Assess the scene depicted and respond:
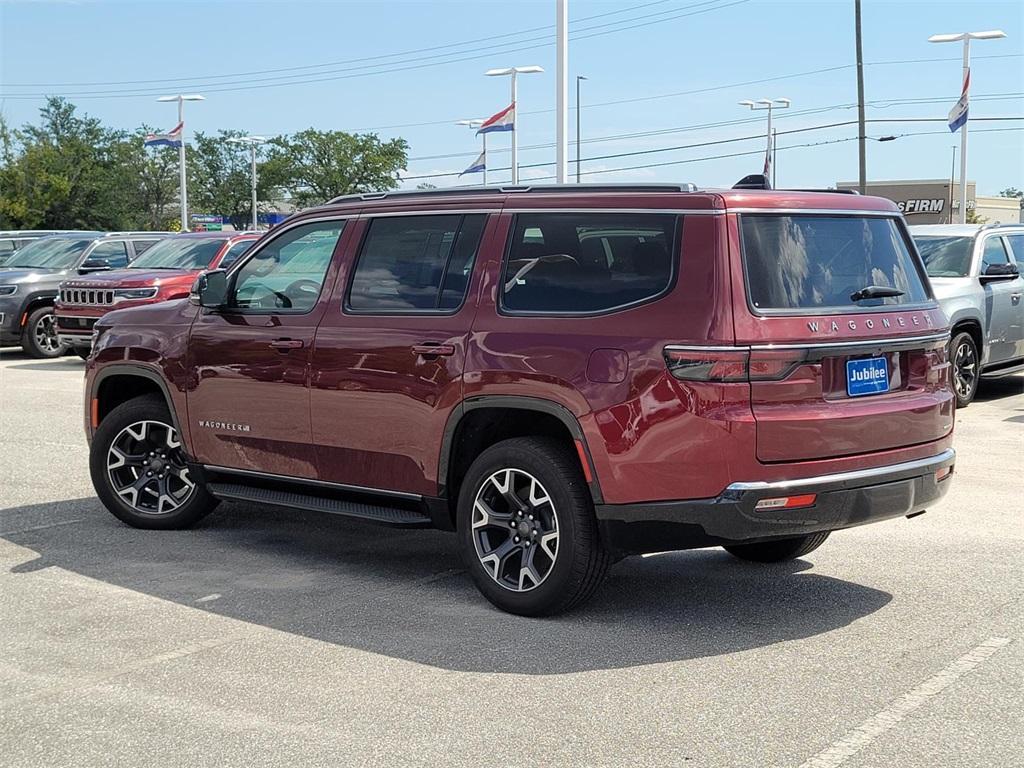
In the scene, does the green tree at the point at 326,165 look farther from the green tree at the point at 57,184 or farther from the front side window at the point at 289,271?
the front side window at the point at 289,271

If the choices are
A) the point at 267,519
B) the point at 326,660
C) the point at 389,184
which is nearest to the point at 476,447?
the point at 326,660

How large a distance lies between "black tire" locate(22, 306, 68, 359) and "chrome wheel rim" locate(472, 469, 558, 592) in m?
15.6

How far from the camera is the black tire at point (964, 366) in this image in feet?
43.2

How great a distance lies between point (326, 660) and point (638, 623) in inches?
55.7

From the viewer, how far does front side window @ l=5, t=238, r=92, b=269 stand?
2133cm

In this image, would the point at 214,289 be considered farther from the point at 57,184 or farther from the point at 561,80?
the point at 57,184

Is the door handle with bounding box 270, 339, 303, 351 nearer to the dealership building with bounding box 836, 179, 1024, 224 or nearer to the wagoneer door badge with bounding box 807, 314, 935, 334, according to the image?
the wagoneer door badge with bounding box 807, 314, 935, 334

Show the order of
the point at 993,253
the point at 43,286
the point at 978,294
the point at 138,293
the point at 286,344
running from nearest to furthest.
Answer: the point at 286,344 < the point at 978,294 < the point at 993,253 < the point at 138,293 < the point at 43,286

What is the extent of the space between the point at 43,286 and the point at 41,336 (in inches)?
31.1

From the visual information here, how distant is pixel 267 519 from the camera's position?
813 cm

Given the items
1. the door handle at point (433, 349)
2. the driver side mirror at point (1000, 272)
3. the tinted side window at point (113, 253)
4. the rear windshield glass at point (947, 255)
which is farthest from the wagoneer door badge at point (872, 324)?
the tinted side window at point (113, 253)

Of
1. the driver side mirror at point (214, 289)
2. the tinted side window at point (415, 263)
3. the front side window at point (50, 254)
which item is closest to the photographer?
A: the tinted side window at point (415, 263)

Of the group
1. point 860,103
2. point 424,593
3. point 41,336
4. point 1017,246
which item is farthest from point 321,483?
point 860,103

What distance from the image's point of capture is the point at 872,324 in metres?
5.63
